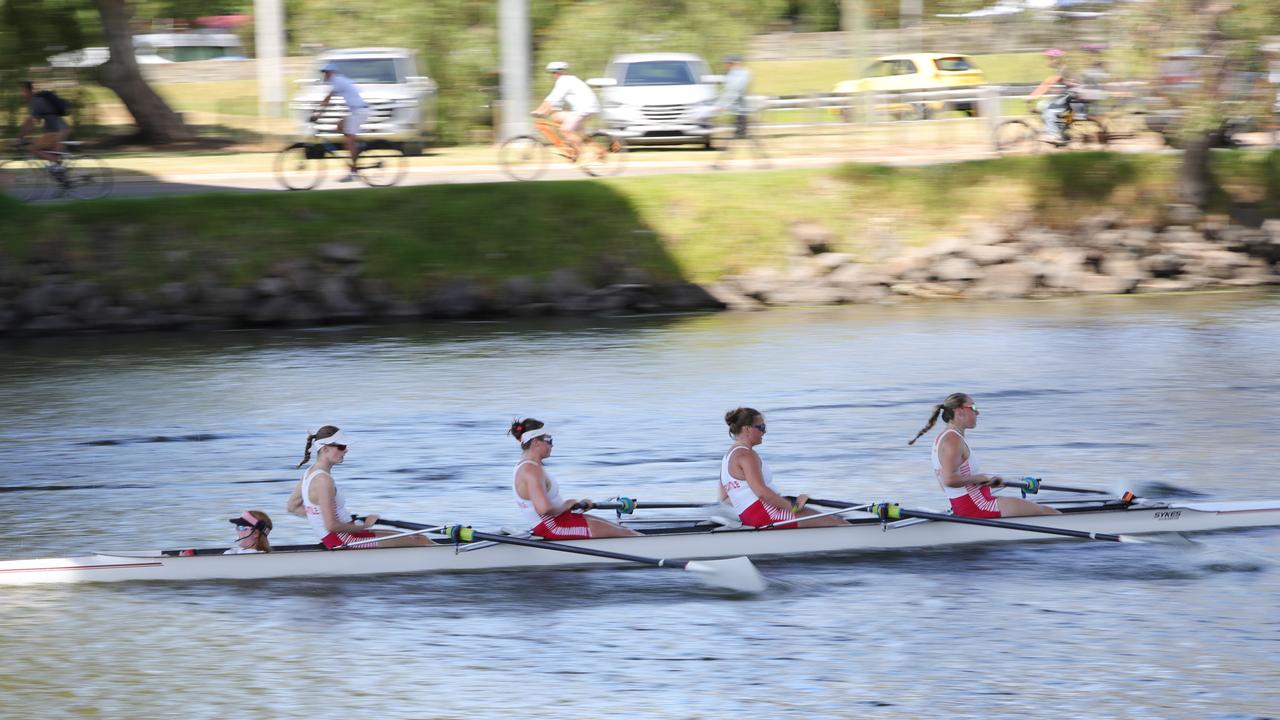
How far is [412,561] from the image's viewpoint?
11.4m

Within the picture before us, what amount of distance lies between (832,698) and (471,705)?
6.91 feet

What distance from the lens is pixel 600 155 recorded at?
24.8 m

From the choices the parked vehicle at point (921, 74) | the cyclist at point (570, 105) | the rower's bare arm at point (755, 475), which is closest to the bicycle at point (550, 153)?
the cyclist at point (570, 105)

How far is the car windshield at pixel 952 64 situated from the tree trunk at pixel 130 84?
1663 cm

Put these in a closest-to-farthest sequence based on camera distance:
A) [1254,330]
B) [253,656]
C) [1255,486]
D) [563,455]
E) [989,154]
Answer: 1. [253,656]
2. [1255,486]
3. [563,455]
4. [1254,330]
5. [989,154]

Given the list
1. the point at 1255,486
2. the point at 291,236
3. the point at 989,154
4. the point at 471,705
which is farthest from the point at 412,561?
the point at 989,154

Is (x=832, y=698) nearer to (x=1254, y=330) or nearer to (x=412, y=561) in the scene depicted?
(x=412, y=561)

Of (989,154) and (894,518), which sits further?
(989,154)

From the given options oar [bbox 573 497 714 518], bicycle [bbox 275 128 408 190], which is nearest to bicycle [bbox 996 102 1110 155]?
bicycle [bbox 275 128 408 190]

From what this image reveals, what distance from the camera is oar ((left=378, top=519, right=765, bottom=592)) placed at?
11031 millimetres

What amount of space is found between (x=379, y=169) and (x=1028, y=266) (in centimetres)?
1010

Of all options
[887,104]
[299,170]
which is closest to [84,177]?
[299,170]

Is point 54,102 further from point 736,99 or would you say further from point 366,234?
point 736,99

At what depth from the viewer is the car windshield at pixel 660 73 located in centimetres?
2811
